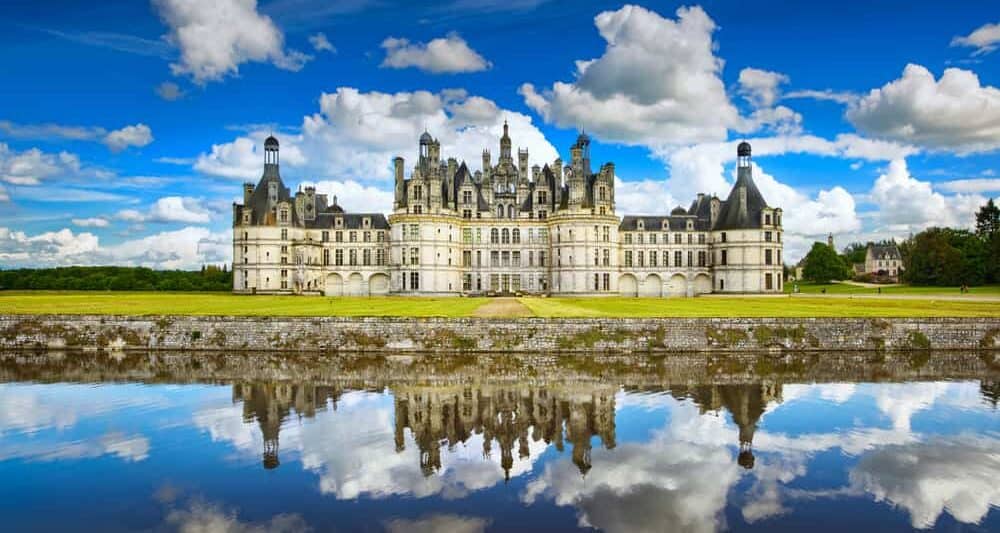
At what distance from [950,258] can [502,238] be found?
50.9m

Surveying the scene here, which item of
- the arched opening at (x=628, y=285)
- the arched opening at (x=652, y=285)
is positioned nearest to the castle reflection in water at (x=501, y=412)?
the arched opening at (x=628, y=285)

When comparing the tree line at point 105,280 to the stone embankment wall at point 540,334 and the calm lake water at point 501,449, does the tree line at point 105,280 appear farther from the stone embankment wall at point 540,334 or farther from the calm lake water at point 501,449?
the calm lake water at point 501,449

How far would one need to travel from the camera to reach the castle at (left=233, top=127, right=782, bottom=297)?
204 ft

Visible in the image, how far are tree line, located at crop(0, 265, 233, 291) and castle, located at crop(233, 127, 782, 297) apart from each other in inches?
607

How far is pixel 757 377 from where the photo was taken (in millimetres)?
23609

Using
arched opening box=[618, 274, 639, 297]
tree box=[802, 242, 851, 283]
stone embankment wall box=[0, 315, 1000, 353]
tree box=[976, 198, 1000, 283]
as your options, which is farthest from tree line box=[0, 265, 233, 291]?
tree box=[976, 198, 1000, 283]

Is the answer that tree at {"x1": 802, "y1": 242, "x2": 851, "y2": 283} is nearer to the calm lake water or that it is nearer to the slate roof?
the slate roof

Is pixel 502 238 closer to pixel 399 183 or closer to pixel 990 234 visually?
pixel 399 183

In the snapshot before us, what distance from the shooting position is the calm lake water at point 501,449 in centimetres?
1127

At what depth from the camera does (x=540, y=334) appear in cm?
2905

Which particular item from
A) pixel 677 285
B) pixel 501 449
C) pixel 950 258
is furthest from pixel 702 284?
pixel 501 449

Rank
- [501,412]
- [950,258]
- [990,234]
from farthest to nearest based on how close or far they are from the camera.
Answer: [990,234]
[950,258]
[501,412]

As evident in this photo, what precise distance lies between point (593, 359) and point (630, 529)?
17.0m

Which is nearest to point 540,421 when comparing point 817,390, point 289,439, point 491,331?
point 289,439
